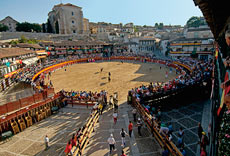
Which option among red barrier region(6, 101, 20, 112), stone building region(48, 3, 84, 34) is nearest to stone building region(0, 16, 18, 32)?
stone building region(48, 3, 84, 34)

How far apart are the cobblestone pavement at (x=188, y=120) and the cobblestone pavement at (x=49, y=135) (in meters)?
8.16

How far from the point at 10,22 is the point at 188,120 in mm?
97012

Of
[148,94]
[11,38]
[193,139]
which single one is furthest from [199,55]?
[11,38]

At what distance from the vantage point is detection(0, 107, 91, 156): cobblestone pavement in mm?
10406

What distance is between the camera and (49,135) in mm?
12055

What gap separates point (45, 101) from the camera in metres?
16.1

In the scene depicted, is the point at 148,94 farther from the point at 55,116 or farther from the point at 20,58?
the point at 20,58

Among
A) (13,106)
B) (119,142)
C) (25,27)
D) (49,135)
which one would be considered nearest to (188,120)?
(119,142)

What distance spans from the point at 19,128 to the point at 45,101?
11.6ft

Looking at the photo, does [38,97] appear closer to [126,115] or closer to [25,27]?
[126,115]

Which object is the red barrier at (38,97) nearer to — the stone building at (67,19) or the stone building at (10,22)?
the stone building at (67,19)

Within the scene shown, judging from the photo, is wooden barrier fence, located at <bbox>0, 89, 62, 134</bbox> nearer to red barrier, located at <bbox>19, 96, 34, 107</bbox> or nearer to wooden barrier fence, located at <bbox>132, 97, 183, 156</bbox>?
red barrier, located at <bbox>19, 96, 34, 107</bbox>

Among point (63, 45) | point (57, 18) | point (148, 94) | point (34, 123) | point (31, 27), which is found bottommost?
point (34, 123)

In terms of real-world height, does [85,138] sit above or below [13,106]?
below
